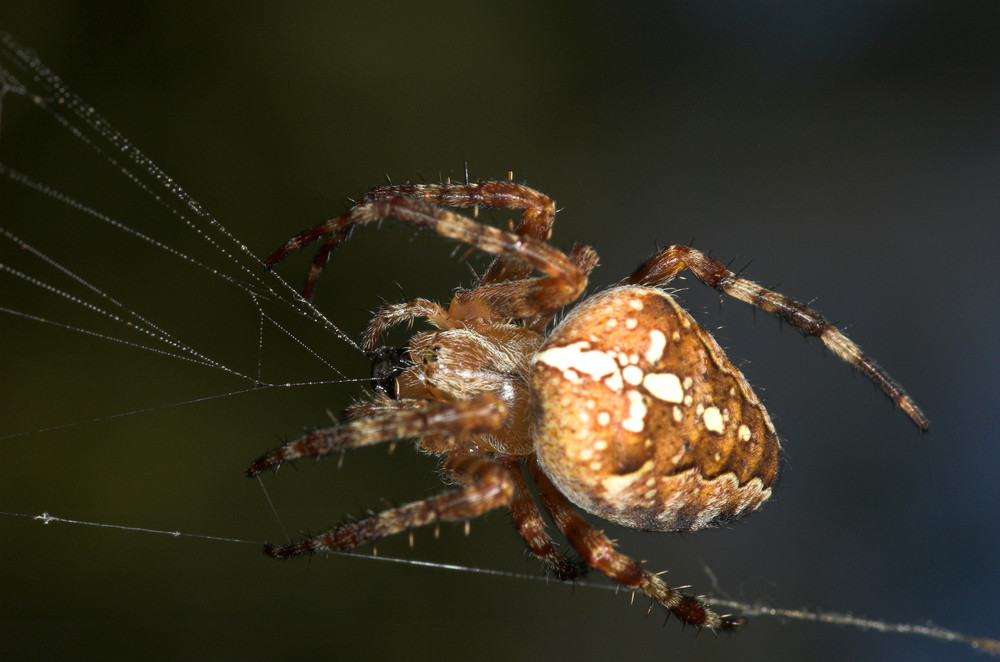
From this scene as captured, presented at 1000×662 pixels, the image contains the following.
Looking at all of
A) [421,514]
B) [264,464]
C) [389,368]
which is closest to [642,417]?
[421,514]

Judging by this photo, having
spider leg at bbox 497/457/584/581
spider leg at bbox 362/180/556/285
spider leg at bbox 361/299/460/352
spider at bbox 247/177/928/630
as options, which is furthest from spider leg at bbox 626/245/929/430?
spider leg at bbox 497/457/584/581

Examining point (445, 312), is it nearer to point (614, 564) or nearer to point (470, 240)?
point (470, 240)

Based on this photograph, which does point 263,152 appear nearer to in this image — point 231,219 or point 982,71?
point 231,219

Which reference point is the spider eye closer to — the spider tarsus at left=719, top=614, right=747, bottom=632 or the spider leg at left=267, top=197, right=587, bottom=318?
the spider leg at left=267, top=197, right=587, bottom=318

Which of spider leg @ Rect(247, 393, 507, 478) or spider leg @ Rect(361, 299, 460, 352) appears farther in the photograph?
spider leg @ Rect(361, 299, 460, 352)

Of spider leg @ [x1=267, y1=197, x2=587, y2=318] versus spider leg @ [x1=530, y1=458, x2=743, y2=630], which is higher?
spider leg @ [x1=267, y1=197, x2=587, y2=318]

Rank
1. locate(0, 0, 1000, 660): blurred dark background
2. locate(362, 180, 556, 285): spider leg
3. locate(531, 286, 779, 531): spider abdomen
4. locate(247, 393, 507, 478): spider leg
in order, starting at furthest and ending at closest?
locate(0, 0, 1000, 660): blurred dark background → locate(362, 180, 556, 285): spider leg → locate(531, 286, 779, 531): spider abdomen → locate(247, 393, 507, 478): spider leg
